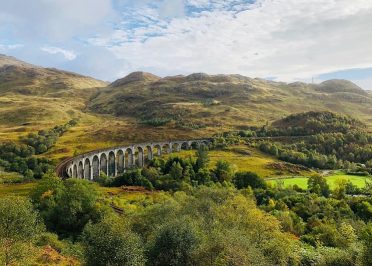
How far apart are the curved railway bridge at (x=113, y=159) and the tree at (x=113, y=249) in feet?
200

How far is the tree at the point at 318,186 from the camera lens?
97688mm

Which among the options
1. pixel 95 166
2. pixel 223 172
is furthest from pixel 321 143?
pixel 95 166

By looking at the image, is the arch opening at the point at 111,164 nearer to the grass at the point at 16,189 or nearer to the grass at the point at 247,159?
the grass at the point at 247,159

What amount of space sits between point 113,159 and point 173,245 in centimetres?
11663

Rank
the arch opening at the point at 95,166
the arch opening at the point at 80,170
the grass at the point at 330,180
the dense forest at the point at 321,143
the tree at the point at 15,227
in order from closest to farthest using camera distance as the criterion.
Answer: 1. the tree at the point at 15,227
2. the grass at the point at 330,180
3. the arch opening at the point at 80,170
4. the arch opening at the point at 95,166
5. the dense forest at the point at 321,143

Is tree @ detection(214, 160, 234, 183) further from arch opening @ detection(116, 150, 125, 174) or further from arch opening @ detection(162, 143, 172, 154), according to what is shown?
arch opening @ detection(162, 143, 172, 154)

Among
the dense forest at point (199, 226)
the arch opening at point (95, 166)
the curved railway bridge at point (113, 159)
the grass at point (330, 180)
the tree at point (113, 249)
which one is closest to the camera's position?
the tree at point (113, 249)

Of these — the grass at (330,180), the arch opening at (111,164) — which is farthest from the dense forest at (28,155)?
the grass at (330,180)

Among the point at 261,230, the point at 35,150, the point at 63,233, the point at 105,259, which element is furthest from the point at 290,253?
the point at 35,150

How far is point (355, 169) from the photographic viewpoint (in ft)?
442

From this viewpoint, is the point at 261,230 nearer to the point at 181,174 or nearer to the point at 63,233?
the point at 63,233

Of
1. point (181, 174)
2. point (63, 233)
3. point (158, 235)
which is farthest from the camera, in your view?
point (181, 174)

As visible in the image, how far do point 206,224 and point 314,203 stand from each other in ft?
138

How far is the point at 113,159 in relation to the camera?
152 meters
